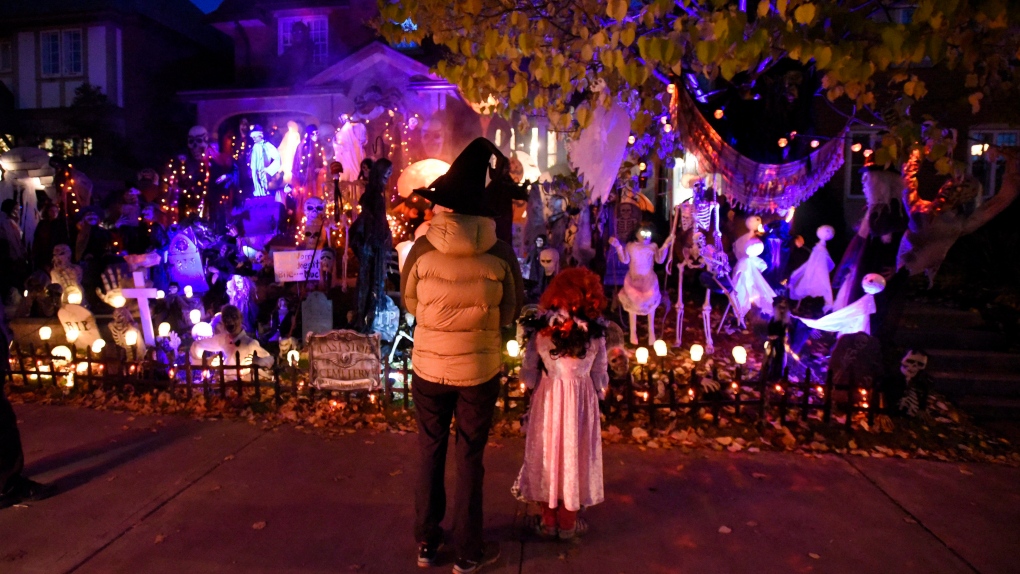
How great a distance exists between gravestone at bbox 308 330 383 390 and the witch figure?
1465mm

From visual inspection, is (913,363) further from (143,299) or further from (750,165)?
(143,299)

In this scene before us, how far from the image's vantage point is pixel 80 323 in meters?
8.69

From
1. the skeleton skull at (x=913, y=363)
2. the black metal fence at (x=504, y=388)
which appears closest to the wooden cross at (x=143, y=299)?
the black metal fence at (x=504, y=388)

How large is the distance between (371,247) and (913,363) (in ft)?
20.0

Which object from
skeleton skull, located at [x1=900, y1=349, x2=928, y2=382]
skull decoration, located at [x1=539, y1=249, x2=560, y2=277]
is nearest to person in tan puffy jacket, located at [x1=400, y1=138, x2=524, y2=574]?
skull decoration, located at [x1=539, y1=249, x2=560, y2=277]

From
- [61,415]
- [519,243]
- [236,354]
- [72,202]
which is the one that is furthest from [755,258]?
[72,202]

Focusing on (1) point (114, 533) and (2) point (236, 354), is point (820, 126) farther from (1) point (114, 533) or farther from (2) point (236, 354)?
(1) point (114, 533)

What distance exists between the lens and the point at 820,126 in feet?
52.1

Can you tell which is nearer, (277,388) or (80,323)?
(277,388)

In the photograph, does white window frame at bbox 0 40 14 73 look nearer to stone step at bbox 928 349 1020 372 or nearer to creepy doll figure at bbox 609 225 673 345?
creepy doll figure at bbox 609 225 673 345

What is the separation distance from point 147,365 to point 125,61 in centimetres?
1878

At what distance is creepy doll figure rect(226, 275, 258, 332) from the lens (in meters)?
8.75

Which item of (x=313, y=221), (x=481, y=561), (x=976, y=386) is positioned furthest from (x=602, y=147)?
(x=313, y=221)

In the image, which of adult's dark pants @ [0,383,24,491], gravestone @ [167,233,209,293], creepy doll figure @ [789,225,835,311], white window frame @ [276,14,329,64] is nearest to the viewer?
adult's dark pants @ [0,383,24,491]
